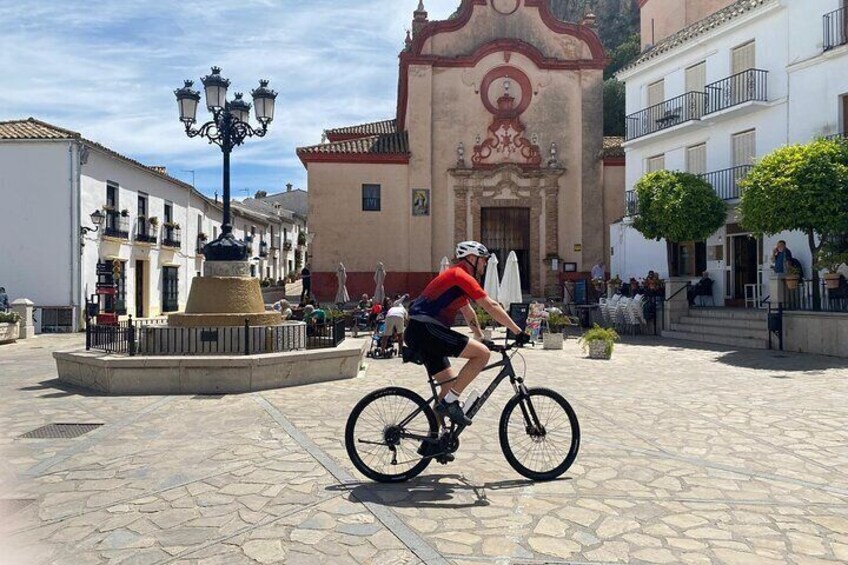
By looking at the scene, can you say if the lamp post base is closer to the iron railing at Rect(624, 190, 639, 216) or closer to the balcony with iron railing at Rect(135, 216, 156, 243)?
the iron railing at Rect(624, 190, 639, 216)

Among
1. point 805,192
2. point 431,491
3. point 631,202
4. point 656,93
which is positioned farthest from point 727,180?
point 431,491

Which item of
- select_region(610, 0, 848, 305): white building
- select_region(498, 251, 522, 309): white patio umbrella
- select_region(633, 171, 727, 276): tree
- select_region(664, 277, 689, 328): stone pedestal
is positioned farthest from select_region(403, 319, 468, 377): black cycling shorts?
select_region(633, 171, 727, 276): tree

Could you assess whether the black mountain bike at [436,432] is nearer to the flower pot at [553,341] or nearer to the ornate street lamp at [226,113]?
the ornate street lamp at [226,113]

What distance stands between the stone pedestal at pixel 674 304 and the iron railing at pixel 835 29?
23.7 ft

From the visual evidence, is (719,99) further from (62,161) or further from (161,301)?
(161,301)

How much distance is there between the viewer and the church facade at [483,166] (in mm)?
26312

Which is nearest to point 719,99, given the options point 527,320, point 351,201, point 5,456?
point 527,320

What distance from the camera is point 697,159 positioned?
21.9 metres

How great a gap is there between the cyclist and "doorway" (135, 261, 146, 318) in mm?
26990

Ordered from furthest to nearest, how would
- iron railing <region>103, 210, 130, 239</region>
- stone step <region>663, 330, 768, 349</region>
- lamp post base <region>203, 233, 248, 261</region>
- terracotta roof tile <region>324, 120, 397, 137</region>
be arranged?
terracotta roof tile <region>324, 120, 397, 137</region>, iron railing <region>103, 210, 130, 239</region>, stone step <region>663, 330, 768, 349</region>, lamp post base <region>203, 233, 248, 261</region>

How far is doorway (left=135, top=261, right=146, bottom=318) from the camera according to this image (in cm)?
2872

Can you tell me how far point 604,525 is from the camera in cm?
409

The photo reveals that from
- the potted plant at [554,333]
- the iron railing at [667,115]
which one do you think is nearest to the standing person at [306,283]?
the potted plant at [554,333]

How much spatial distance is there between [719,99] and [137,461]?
2059 cm
